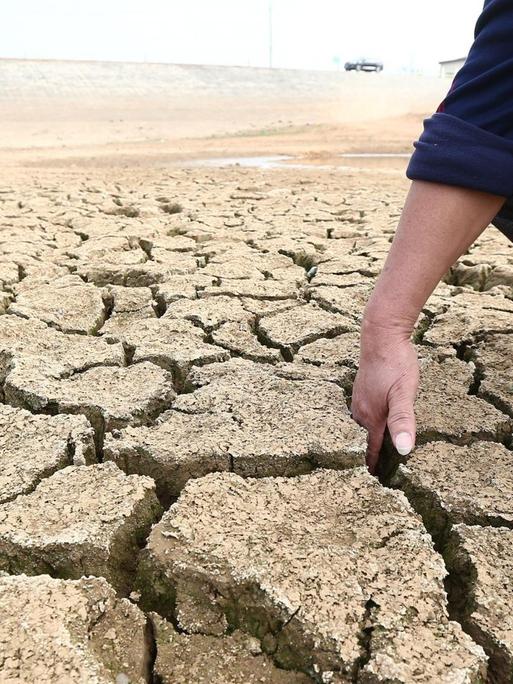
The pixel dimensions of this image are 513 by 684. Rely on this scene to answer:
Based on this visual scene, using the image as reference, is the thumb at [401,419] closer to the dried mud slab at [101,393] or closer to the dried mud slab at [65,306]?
the dried mud slab at [101,393]

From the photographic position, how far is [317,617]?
106 centimetres

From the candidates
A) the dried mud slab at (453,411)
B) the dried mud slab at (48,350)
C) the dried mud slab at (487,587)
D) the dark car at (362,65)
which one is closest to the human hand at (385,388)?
the dried mud slab at (453,411)

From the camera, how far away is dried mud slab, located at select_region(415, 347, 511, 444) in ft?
5.27

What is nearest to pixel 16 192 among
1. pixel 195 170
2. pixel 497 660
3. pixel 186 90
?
pixel 195 170

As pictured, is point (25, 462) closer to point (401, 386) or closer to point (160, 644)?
point (160, 644)

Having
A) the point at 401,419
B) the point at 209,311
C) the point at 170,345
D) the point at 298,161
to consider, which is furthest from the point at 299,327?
the point at 298,161

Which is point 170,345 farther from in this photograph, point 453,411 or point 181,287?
point 453,411

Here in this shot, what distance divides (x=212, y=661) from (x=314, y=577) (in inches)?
8.5

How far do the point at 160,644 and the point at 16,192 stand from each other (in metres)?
5.45

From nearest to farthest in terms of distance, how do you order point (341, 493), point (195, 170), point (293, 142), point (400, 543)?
point (400, 543), point (341, 493), point (195, 170), point (293, 142)

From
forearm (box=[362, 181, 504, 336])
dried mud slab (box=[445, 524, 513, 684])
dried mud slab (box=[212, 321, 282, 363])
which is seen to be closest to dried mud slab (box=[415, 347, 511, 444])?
forearm (box=[362, 181, 504, 336])

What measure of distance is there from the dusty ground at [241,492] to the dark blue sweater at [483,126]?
62 cm

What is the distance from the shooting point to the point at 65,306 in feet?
8.69

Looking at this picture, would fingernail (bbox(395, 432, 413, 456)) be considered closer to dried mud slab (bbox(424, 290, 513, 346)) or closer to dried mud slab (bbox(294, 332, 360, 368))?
dried mud slab (bbox(294, 332, 360, 368))
